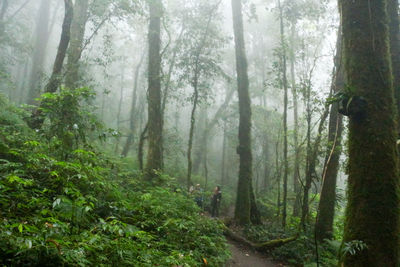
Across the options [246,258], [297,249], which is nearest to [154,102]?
[246,258]

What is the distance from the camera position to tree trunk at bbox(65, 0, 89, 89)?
A: 32.9 ft

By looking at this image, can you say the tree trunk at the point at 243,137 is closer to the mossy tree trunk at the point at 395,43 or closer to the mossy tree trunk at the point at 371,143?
the mossy tree trunk at the point at 395,43

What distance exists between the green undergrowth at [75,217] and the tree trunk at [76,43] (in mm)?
3466

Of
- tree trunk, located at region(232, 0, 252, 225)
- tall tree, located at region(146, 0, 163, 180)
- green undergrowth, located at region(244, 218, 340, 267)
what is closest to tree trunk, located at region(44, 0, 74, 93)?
tall tree, located at region(146, 0, 163, 180)

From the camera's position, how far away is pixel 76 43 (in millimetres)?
10773

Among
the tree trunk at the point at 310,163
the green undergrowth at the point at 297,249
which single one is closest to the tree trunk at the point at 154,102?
the green undergrowth at the point at 297,249

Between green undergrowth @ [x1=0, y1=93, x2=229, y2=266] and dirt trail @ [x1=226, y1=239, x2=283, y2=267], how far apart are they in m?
1.30

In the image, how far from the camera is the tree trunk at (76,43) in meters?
10.0

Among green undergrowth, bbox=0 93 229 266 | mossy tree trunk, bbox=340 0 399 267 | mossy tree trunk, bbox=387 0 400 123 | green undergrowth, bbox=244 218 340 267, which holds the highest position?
mossy tree trunk, bbox=387 0 400 123

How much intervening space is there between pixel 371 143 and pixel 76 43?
11.4 m

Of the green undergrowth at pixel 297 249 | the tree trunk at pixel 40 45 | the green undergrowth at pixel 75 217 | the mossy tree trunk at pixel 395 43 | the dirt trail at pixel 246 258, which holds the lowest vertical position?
the dirt trail at pixel 246 258

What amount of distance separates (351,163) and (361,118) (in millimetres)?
627

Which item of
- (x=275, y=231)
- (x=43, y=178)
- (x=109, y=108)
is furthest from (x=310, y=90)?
(x=109, y=108)

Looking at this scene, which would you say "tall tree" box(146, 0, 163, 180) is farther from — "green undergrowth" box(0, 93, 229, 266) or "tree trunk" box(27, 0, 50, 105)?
"tree trunk" box(27, 0, 50, 105)
